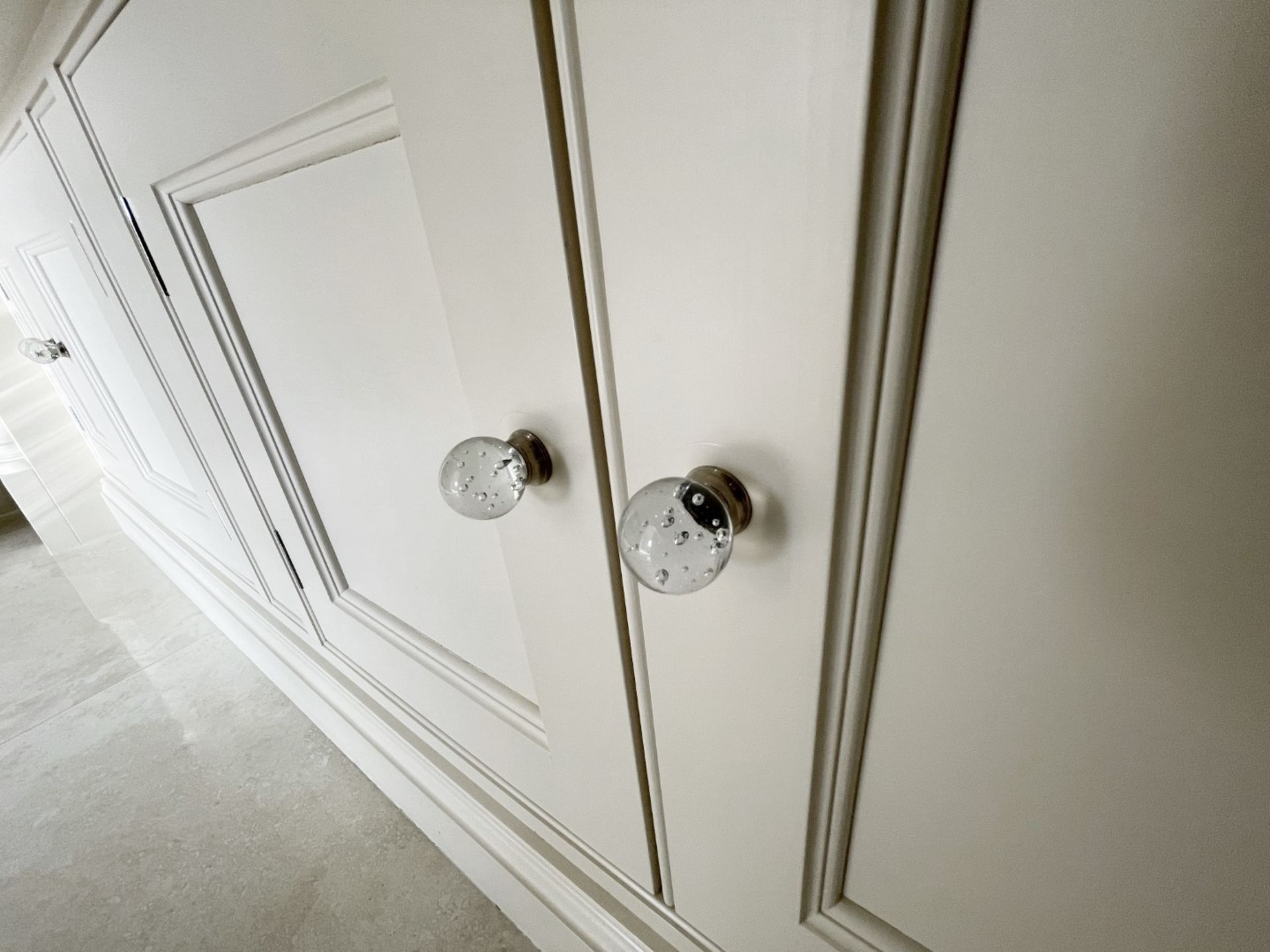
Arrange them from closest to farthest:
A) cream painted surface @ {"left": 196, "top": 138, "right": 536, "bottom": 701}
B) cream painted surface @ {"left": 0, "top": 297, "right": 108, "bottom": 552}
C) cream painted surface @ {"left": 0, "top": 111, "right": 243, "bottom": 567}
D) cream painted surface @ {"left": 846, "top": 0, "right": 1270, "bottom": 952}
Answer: cream painted surface @ {"left": 846, "top": 0, "right": 1270, "bottom": 952} < cream painted surface @ {"left": 196, "top": 138, "right": 536, "bottom": 701} < cream painted surface @ {"left": 0, "top": 111, "right": 243, "bottom": 567} < cream painted surface @ {"left": 0, "top": 297, "right": 108, "bottom": 552}

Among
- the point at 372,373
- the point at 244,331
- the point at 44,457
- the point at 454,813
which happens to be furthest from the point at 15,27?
the point at 44,457

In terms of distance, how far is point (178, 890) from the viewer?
2.81 ft

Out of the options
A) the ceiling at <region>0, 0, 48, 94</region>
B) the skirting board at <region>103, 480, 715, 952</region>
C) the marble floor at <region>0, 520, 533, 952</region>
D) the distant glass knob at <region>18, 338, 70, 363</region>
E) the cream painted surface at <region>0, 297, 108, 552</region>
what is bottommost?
the marble floor at <region>0, 520, 533, 952</region>

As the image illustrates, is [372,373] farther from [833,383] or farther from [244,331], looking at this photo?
[833,383]

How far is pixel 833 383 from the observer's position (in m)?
0.22

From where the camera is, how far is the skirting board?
0.61 meters

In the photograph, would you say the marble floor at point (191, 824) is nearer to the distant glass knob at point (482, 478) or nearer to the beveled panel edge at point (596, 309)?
the beveled panel edge at point (596, 309)

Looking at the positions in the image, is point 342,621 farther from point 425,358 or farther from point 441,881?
point 425,358

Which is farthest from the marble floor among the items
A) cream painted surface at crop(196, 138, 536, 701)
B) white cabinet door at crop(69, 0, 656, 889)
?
cream painted surface at crop(196, 138, 536, 701)

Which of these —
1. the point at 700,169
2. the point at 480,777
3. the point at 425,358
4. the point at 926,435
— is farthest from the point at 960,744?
the point at 480,777

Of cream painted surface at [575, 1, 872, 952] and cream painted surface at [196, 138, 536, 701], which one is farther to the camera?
cream painted surface at [196, 138, 536, 701]

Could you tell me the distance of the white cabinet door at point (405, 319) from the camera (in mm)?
296

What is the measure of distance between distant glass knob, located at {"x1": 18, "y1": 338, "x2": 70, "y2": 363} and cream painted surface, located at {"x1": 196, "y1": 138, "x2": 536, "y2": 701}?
1.14 metres

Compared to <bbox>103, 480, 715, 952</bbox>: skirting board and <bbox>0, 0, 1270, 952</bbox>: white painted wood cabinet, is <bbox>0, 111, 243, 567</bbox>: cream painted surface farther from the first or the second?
<bbox>0, 0, 1270, 952</bbox>: white painted wood cabinet
